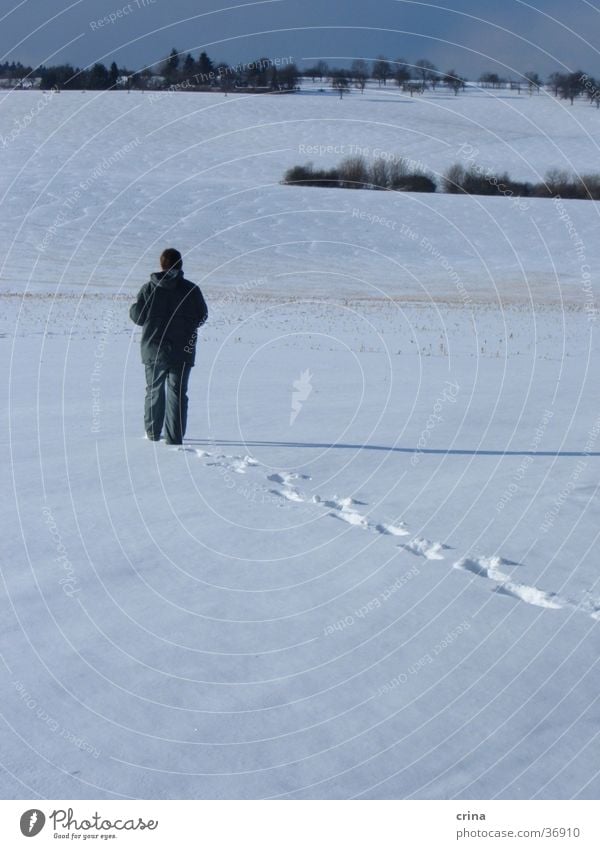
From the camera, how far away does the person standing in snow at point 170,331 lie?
9.34 m

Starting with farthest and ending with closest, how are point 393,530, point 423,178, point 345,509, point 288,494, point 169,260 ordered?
point 423,178, point 169,260, point 288,494, point 345,509, point 393,530

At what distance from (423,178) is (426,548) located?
1625 inches

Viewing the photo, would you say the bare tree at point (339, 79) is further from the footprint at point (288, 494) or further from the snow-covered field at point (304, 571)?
the footprint at point (288, 494)

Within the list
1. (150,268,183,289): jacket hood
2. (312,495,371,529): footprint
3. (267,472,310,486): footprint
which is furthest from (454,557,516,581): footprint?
(150,268,183,289): jacket hood

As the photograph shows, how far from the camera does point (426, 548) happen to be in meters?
6.89

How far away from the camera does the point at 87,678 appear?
505cm

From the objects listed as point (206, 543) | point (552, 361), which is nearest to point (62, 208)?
point (552, 361)

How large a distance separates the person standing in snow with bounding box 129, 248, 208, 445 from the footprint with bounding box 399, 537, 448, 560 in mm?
3160

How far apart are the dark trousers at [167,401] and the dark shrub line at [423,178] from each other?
34.2m

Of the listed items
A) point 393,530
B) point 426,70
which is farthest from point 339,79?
point 393,530

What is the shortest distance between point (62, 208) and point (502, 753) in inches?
1714

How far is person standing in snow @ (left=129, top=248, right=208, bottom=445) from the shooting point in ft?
30.7

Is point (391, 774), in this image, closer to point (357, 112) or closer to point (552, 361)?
point (552, 361)

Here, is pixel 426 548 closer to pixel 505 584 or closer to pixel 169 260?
pixel 505 584
